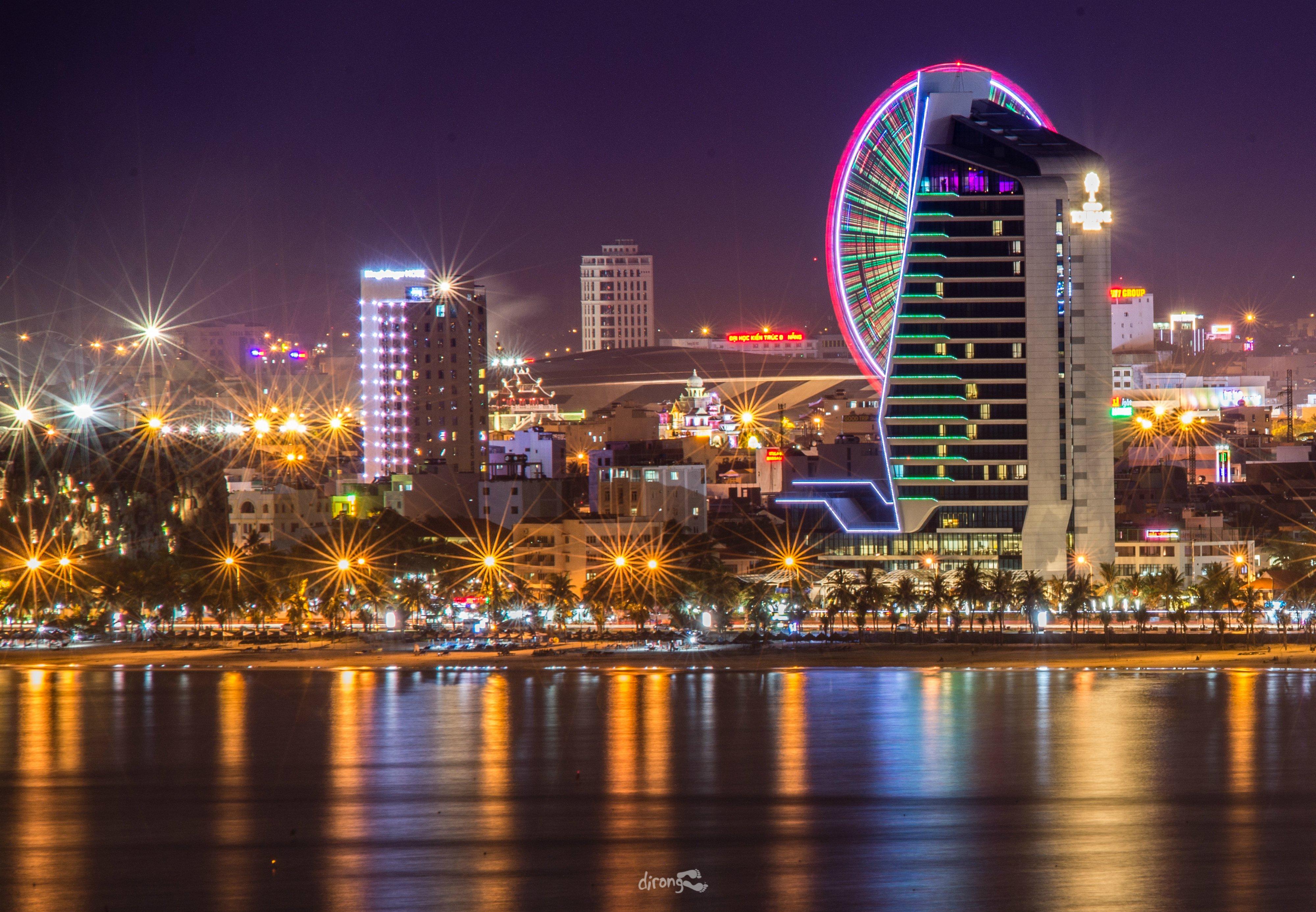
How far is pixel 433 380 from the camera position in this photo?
64.9 m

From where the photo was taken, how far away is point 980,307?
4203cm

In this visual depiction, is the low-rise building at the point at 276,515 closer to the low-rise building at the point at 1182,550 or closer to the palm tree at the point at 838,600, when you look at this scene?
the palm tree at the point at 838,600

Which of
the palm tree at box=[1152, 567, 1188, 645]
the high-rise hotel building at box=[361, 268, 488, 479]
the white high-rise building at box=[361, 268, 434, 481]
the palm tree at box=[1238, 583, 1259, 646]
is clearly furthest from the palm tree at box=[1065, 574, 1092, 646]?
the white high-rise building at box=[361, 268, 434, 481]

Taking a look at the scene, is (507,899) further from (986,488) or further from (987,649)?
(986,488)

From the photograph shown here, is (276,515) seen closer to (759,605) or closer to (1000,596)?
(759,605)

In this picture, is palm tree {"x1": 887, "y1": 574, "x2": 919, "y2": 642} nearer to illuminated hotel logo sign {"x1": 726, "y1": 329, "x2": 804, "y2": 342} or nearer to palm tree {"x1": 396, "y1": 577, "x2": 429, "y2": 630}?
palm tree {"x1": 396, "y1": 577, "x2": 429, "y2": 630}

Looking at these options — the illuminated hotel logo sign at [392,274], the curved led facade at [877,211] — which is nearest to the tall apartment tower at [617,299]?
the illuminated hotel logo sign at [392,274]

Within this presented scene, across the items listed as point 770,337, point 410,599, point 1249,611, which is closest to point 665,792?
point 410,599

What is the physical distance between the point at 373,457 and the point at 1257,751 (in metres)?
45.7

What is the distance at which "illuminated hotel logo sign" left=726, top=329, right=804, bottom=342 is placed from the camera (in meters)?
131

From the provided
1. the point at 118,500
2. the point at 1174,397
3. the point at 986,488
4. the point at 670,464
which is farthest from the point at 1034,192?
the point at 1174,397

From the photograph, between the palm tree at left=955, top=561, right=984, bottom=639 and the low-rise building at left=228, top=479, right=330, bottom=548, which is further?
the low-rise building at left=228, top=479, right=330, bottom=548

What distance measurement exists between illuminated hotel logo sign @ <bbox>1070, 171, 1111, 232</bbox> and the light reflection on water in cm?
1316

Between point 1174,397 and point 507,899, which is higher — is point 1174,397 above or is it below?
above
